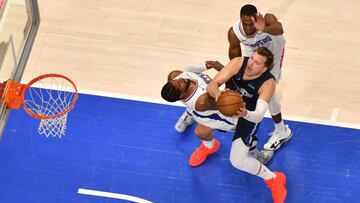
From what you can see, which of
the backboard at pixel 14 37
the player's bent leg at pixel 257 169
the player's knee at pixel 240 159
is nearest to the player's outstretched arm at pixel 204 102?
the player's bent leg at pixel 257 169

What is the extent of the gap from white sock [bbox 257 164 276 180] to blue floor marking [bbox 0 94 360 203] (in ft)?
0.94

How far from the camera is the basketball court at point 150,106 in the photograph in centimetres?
566

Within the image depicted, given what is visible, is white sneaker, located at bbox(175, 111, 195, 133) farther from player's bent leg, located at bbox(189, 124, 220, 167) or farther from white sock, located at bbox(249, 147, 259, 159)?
white sock, located at bbox(249, 147, 259, 159)

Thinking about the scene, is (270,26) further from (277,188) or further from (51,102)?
(51,102)

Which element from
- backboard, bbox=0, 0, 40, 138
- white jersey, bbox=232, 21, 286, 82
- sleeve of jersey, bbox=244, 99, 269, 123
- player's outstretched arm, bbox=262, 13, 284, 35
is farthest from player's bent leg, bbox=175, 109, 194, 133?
backboard, bbox=0, 0, 40, 138

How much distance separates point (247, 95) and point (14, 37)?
7.65ft

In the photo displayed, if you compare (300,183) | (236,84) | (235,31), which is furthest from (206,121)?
(300,183)

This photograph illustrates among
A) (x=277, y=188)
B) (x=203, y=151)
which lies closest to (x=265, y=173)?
(x=277, y=188)

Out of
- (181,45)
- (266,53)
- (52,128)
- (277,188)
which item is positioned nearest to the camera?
(266,53)

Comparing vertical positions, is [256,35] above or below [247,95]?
above

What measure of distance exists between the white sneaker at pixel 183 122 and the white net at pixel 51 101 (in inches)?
46.1

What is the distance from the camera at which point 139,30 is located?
275 inches

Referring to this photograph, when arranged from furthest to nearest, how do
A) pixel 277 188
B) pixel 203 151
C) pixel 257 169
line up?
pixel 203 151
pixel 277 188
pixel 257 169

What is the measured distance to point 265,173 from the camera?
213 inches
